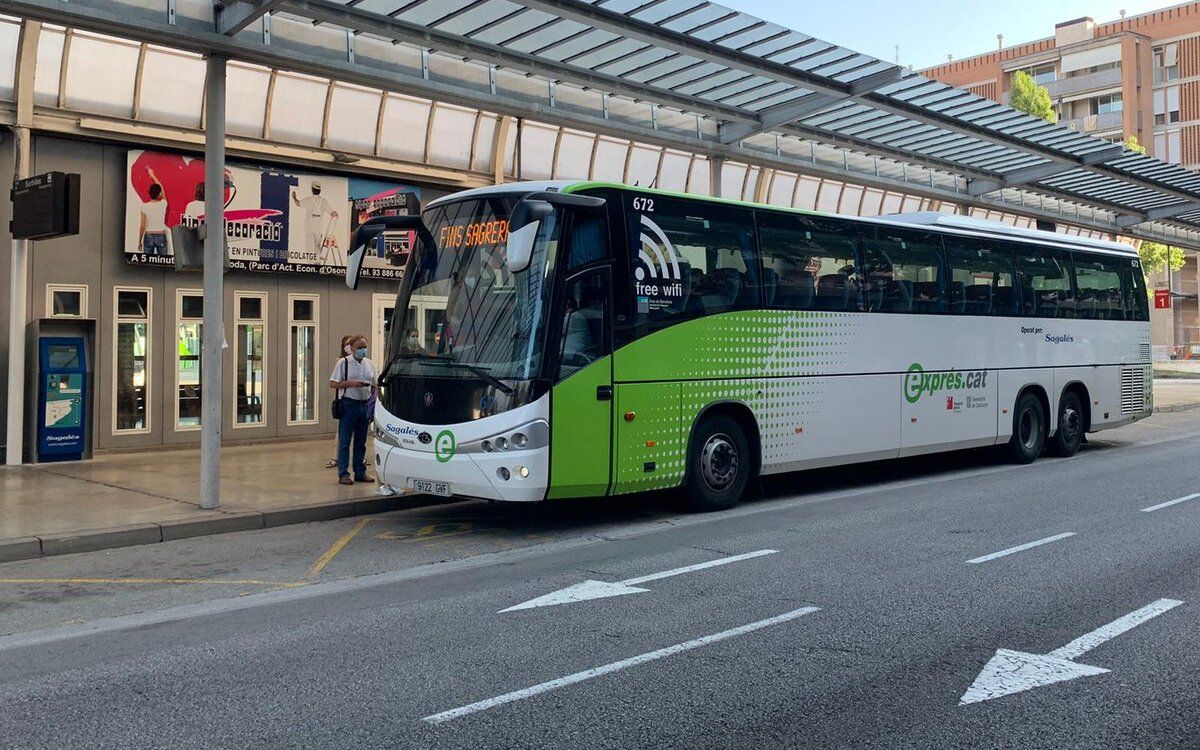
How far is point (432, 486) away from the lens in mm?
9625

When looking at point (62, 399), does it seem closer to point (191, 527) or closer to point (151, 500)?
point (151, 500)

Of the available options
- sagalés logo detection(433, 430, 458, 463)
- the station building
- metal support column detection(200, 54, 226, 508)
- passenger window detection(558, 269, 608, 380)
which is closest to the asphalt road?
sagalés logo detection(433, 430, 458, 463)

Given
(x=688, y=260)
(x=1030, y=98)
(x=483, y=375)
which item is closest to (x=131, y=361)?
(x=483, y=375)

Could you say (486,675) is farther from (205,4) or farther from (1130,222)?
(1130,222)

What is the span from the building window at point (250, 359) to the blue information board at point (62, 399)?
2508 millimetres

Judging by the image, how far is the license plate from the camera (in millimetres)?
9531

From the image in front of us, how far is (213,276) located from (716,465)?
565cm

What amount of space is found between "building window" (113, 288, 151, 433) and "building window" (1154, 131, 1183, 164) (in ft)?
235

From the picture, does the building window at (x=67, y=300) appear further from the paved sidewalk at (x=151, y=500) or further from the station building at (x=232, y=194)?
the paved sidewalk at (x=151, y=500)

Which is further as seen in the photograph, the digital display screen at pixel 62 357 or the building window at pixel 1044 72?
the building window at pixel 1044 72

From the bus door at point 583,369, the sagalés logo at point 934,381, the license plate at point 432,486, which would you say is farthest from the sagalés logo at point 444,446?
the sagalés logo at point 934,381

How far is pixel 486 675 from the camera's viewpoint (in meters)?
5.26

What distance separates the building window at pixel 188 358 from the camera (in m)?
15.9

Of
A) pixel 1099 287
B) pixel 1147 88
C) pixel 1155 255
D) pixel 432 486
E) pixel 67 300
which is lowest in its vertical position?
pixel 432 486
